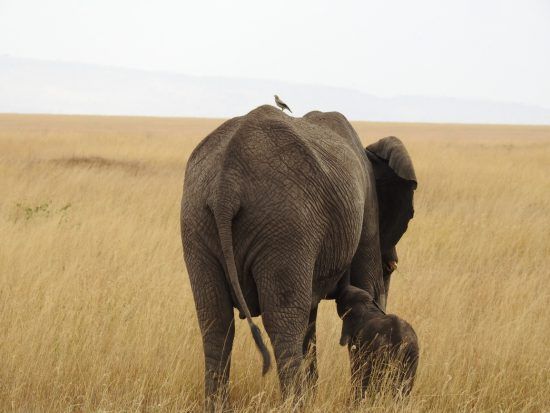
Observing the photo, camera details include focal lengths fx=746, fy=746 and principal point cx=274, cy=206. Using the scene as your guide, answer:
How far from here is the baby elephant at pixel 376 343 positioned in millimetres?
3801

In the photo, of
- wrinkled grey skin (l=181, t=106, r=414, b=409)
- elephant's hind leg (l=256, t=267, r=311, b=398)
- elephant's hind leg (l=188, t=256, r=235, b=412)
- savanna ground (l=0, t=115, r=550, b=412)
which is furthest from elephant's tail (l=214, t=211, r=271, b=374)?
savanna ground (l=0, t=115, r=550, b=412)

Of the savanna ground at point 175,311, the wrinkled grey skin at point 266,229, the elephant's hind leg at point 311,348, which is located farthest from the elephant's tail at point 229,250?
the elephant's hind leg at point 311,348

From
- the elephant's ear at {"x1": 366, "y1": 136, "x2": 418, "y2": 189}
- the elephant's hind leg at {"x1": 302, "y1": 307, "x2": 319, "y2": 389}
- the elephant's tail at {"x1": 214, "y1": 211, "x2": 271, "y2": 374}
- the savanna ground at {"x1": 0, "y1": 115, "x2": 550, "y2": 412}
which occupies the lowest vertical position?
the savanna ground at {"x1": 0, "y1": 115, "x2": 550, "y2": 412}

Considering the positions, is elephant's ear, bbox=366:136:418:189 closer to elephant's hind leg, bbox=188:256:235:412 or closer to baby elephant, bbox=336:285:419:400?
baby elephant, bbox=336:285:419:400

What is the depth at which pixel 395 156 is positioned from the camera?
14.7 feet

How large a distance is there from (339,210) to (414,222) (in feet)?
22.5

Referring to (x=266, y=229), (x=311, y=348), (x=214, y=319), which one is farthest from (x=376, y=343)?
(x=266, y=229)

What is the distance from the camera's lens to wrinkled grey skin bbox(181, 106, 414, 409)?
10.8 ft

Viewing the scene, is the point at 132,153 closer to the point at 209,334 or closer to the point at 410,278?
the point at 410,278

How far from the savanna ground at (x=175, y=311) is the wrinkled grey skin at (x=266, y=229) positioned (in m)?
0.57

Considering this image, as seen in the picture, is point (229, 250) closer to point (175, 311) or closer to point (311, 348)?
point (311, 348)

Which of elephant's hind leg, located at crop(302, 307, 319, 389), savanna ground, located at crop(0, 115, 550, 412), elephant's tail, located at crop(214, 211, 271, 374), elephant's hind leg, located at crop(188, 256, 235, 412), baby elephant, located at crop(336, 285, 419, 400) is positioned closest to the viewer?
elephant's tail, located at crop(214, 211, 271, 374)

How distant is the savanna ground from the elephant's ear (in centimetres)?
119

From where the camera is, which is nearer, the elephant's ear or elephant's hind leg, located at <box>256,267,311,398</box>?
elephant's hind leg, located at <box>256,267,311,398</box>
